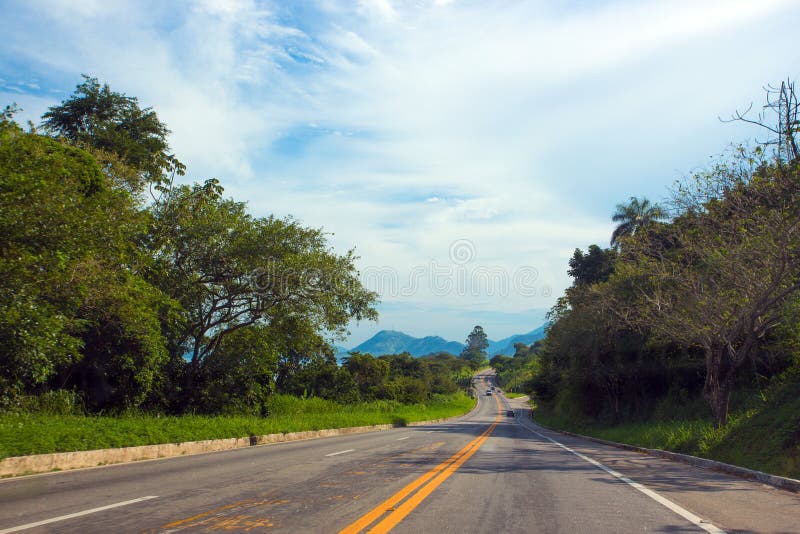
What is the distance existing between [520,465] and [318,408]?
23.0 metres

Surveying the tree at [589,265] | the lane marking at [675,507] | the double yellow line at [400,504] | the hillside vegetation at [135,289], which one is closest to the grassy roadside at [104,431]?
the hillside vegetation at [135,289]

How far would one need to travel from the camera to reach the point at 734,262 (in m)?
15.1

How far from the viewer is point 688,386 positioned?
30453 mm

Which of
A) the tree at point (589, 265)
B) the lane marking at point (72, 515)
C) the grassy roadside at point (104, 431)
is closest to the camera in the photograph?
the lane marking at point (72, 515)

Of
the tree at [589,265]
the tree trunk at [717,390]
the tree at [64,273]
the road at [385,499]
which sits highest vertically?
the tree at [589,265]

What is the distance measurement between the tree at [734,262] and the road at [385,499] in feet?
19.1

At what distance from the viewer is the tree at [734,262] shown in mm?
13508

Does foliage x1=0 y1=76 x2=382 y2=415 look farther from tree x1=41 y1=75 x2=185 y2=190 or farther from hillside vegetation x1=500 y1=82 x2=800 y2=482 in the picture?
hillside vegetation x1=500 y1=82 x2=800 y2=482

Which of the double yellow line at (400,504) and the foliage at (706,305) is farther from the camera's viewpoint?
the foliage at (706,305)

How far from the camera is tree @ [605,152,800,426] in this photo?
13.5 m

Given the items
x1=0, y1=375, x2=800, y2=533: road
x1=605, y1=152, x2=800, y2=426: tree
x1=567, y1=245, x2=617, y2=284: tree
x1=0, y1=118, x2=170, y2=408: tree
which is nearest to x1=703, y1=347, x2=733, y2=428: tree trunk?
x1=605, y1=152, x2=800, y2=426: tree

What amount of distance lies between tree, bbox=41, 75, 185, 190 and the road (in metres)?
23.5

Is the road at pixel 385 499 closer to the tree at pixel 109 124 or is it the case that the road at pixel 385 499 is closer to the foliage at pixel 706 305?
the foliage at pixel 706 305

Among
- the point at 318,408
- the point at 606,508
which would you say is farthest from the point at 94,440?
the point at 318,408
